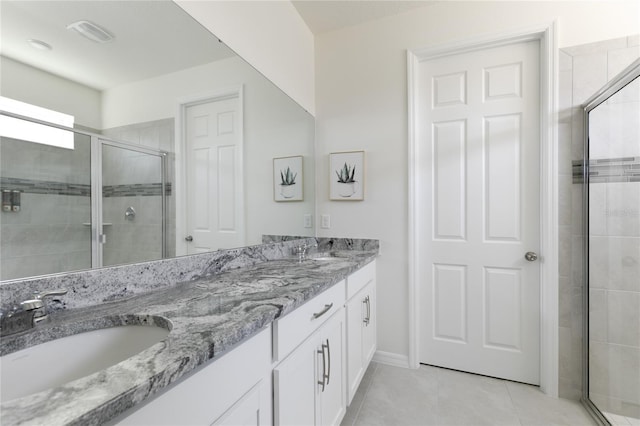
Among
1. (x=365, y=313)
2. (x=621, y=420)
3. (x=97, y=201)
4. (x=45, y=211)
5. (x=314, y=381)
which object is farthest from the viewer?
(x=365, y=313)

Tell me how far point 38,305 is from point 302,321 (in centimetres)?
73

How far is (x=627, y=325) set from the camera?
1.55m

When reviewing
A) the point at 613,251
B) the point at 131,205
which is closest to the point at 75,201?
the point at 131,205

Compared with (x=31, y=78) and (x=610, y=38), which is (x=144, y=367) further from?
(x=610, y=38)

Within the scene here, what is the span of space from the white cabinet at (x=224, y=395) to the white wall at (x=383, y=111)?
1.53 metres

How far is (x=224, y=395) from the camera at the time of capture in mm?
674

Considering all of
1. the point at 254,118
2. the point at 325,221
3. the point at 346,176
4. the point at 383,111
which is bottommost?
the point at 325,221

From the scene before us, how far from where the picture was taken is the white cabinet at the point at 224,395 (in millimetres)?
521

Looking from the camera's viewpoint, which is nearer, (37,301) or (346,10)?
(37,301)

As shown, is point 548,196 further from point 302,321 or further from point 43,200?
point 43,200

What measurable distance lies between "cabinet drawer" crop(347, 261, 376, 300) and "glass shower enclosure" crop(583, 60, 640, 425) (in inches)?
51.0

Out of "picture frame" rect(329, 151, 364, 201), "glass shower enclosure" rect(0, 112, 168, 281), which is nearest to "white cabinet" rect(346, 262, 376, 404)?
"picture frame" rect(329, 151, 364, 201)

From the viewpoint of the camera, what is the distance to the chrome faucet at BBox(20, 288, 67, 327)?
2.22ft

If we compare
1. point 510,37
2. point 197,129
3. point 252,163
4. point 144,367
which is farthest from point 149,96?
point 510,37
